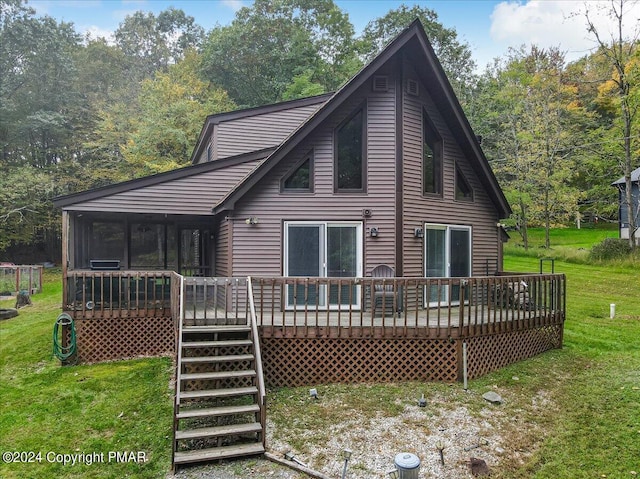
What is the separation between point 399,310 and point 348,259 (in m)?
1.55

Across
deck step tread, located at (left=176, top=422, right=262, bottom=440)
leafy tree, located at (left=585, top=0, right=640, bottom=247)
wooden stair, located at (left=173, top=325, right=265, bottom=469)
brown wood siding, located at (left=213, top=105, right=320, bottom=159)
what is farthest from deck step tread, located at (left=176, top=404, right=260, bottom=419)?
leafy tree, located at (left=585, top=0, right=640, bottom=247)

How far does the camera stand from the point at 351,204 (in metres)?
8.69

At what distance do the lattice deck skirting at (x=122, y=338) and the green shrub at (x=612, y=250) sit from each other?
61.3 ft

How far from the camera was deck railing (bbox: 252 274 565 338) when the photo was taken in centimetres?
670

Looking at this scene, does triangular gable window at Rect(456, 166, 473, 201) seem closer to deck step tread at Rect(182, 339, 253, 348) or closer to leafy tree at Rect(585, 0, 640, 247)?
deck step tread at Rect(182, 339, 253, 348)

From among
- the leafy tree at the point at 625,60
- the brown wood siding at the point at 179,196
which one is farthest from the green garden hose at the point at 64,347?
the leafy tree at the point at 625,60

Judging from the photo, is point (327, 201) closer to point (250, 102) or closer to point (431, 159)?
point (431, 159)

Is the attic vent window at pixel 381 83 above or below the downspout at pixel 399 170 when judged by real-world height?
above

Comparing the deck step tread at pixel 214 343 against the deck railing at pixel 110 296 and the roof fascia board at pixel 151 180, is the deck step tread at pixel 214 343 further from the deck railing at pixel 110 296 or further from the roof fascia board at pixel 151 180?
the roof fascia board at pixel 151 180

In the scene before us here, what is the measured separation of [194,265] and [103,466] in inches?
284

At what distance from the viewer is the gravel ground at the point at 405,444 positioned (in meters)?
4.44

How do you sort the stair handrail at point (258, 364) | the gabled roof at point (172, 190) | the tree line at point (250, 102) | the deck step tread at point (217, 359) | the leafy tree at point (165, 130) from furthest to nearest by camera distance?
1. the tree line at point (250, 102)
2. the leafy tree at point (165, 130)
3. the gabled roof at point (172, 190)
4. the deck step tread at point (217, 359)
5. the stair handrail at point (258, 364)

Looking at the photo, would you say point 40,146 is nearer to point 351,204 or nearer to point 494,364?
point 351,204

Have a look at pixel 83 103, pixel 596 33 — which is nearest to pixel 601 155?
pixel 596 33
